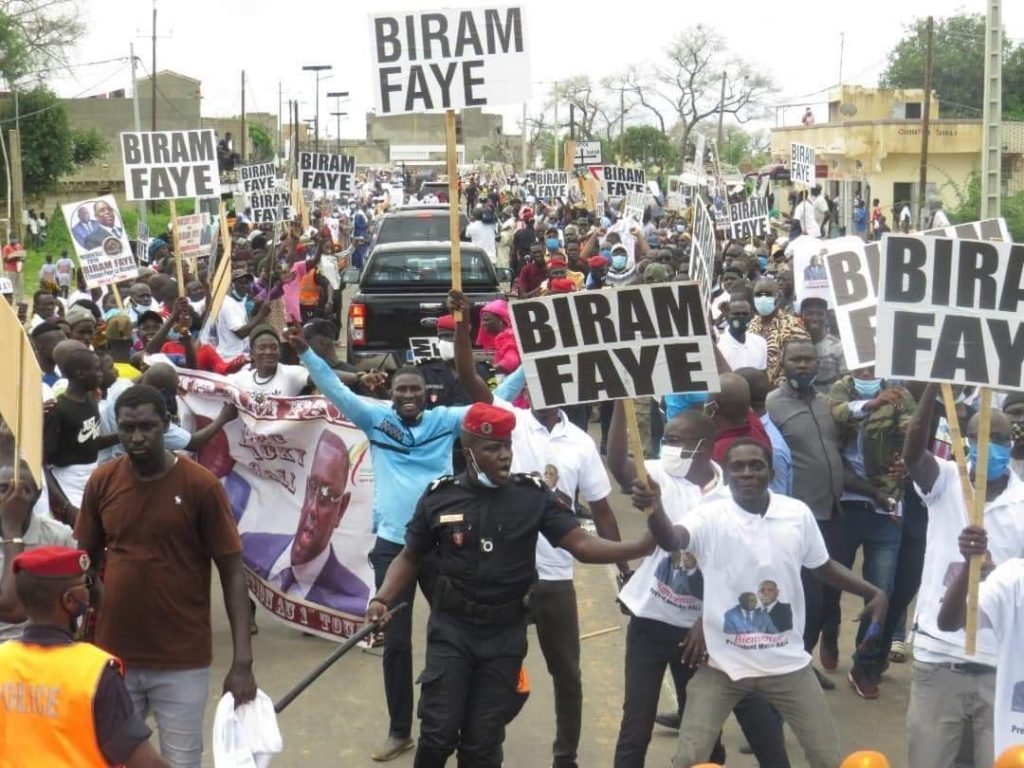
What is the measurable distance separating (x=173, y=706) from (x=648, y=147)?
242 feet

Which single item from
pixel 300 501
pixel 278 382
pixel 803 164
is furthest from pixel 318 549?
pixel 803 164

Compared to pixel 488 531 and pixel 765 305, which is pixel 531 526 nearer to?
pixel 488 531

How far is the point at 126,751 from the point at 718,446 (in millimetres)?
3551

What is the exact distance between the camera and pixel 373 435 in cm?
701

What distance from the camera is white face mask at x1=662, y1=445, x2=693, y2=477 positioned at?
6.14 metres

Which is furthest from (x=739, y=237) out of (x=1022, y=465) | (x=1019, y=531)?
(x=1019, y=531)

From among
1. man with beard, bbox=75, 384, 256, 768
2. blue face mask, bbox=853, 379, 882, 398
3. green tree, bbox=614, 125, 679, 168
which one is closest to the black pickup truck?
blue face mask, bbox=853, 379, 882, 398

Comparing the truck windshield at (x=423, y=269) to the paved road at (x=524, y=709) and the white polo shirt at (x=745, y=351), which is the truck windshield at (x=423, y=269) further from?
the paved road at (x=524, y=709)

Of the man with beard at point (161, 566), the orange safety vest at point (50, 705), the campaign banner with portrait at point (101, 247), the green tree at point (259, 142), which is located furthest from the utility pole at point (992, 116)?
the green tree at point (259, 142)

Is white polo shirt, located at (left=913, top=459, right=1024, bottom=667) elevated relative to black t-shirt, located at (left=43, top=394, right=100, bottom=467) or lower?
lower

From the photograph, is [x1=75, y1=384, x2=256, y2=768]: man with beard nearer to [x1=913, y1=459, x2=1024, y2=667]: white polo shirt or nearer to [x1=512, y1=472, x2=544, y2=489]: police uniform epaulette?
[x1=512, y1=472, x2=544, y2=489]: police uniform epaulette

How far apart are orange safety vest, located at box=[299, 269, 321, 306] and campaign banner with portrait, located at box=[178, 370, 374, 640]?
924cm

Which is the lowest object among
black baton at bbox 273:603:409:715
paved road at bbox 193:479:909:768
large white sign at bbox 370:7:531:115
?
paved road at bbox 193:479:909:768

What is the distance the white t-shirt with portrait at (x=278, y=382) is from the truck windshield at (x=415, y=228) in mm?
15259
